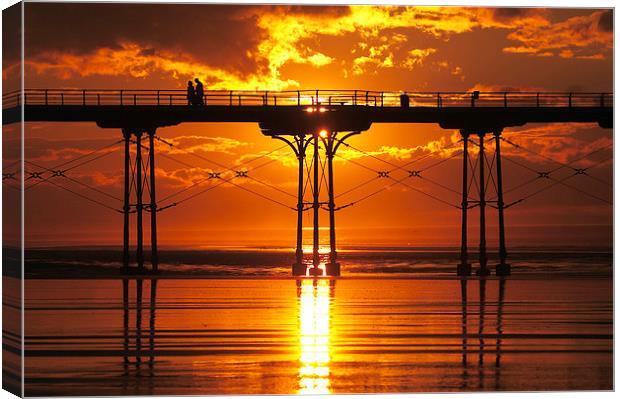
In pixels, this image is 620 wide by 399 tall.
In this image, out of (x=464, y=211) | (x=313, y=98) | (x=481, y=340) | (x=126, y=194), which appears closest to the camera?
(x=481, y=340)

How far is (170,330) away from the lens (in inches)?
976

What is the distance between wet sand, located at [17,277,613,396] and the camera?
718 inches

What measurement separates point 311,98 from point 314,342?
42.1 ft

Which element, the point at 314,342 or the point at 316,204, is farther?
the point at 316,204

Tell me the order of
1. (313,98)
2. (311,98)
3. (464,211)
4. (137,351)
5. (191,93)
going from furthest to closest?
(464,211), (191,93), (313,98), (311,98), (137,351)

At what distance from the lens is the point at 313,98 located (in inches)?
1362

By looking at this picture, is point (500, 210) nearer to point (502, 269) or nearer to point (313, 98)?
point (502, 269)

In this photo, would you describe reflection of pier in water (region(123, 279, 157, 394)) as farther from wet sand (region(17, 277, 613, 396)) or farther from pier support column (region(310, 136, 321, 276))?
pier support column (region(310, 136, 321, 276))

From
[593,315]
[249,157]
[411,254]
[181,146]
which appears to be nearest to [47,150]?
[181,146]

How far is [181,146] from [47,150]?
243 inches

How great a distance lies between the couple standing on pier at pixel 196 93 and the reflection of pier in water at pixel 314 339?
6.11 meters

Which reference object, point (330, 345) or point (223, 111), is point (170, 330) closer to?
point (330, 345)

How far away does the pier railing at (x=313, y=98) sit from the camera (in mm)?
33875

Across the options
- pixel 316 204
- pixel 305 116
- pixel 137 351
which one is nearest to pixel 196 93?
pixel 305 116
